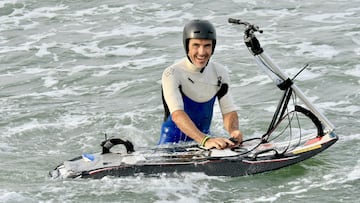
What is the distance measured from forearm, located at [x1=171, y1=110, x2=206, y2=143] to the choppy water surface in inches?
16.1

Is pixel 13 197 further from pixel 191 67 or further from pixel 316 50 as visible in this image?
pixel 316 50

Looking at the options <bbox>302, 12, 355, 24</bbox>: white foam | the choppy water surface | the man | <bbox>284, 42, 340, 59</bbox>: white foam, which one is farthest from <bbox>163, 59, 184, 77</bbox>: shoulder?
<bbox>302, 12, 355, 24</bbox>: white foam

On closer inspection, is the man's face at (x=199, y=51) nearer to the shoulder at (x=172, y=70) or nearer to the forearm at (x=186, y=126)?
the shoulder at (x=172, y=70)

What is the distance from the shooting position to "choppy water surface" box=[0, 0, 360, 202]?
276 inches

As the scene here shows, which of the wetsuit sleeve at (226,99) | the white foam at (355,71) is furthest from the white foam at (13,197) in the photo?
the white foam at (355,71)

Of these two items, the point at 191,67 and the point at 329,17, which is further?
the point at 329,17

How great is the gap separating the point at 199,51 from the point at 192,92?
0.51 meters

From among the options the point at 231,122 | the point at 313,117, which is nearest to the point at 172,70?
the point at 231,122

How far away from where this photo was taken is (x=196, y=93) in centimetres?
741

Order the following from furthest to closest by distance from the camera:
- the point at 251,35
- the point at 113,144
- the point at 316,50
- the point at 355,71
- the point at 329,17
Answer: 1. the point at 329,17
2. the point at 316,50
3. the point at 355,71
4. the point at 113,144
5. the point at 251,35

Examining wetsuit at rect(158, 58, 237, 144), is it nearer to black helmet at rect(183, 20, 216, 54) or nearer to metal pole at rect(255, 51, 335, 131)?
black helmet at rect(183, 20, 216, 54)

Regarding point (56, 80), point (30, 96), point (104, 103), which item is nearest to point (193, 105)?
point (104, 103)

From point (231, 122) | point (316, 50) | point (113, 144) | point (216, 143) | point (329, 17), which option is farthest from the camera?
point (329, 17)

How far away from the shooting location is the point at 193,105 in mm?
7449
